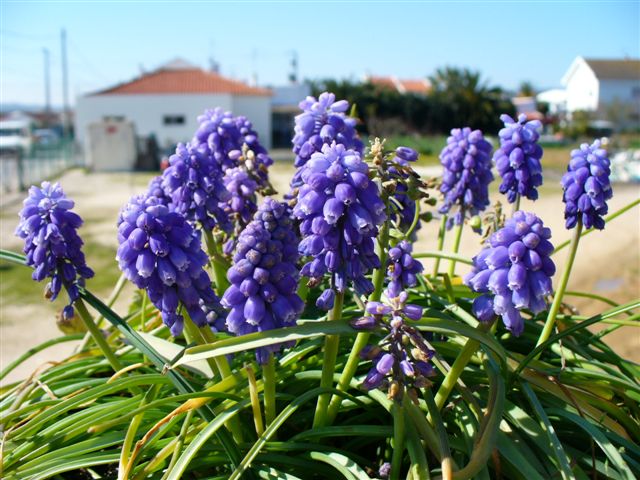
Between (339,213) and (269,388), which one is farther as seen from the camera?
(269,388)

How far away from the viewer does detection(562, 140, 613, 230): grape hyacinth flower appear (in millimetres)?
1925

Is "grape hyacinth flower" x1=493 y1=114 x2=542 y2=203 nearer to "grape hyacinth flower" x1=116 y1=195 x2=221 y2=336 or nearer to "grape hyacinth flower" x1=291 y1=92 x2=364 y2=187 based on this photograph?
"grape hyacinth flower" x1=291 y1=92 x2=364 y2=187

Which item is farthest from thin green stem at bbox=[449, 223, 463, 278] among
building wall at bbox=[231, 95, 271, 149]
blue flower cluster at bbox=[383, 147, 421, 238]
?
building wall at bbox=[231, 95, 271, 149]

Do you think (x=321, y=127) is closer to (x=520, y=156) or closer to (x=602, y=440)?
(x=520, y=156)

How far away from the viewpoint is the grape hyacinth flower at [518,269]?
1.44 metres

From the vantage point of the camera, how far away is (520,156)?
2252 millimetres

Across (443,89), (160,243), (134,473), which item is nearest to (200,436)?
(134,473)

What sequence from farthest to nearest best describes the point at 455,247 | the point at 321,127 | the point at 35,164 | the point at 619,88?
the point at 35,164
the point at 619,88
the point at 455,247
the point at 321,127

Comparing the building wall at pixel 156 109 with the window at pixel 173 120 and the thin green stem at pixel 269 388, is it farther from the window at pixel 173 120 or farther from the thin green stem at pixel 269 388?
the thin green stem at pixel 269 388

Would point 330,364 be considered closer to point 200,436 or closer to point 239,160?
point 200,436

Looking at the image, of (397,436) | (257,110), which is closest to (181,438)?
(397,436)

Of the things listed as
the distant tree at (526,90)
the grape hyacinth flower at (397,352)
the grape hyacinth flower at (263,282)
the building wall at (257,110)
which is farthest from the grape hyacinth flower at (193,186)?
the distant tree at (526,90)

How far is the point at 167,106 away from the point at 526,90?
38564 millimetres

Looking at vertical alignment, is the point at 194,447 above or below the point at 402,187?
below
